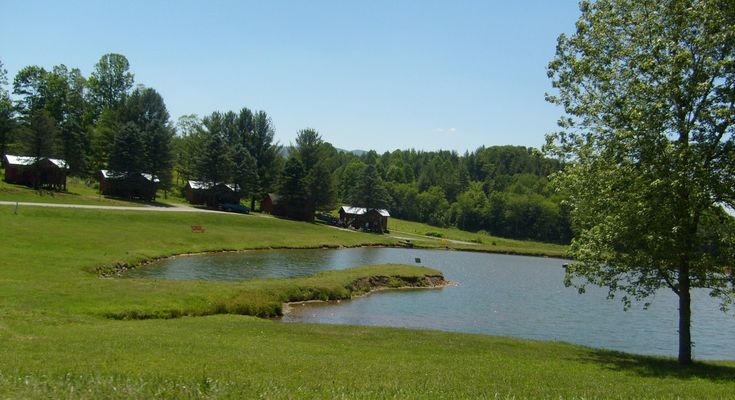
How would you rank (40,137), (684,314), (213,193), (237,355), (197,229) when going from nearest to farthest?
(237,355) → (684,314) → (197,229) → (40,137) → (213,193)

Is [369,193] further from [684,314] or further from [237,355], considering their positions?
[237,355]

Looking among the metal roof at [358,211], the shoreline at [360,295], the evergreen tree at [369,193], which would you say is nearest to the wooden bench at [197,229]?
the shoreline at [360,295]

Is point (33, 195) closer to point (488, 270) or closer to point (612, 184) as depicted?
point (488, 270)

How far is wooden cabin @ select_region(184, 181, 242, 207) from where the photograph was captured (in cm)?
9894

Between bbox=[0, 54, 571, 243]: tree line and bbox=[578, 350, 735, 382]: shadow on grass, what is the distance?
7813 centimetres

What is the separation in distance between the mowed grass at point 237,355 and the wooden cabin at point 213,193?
59.4 m

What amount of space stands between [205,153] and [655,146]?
287 ft

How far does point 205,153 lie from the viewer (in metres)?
97.4

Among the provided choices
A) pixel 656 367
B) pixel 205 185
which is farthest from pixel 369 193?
pixel 656 367

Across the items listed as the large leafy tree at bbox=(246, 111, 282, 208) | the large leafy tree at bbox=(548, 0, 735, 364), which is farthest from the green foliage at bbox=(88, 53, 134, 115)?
the large leafy tree at bbox=(548, 0, 735, 364)

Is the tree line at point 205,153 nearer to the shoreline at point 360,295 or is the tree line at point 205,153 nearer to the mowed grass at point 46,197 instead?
the mowed grass at point 46,197

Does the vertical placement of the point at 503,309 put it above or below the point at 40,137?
below

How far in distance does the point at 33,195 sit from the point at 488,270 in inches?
2243

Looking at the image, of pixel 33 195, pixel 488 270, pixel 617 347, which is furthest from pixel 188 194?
pixel 617 347
